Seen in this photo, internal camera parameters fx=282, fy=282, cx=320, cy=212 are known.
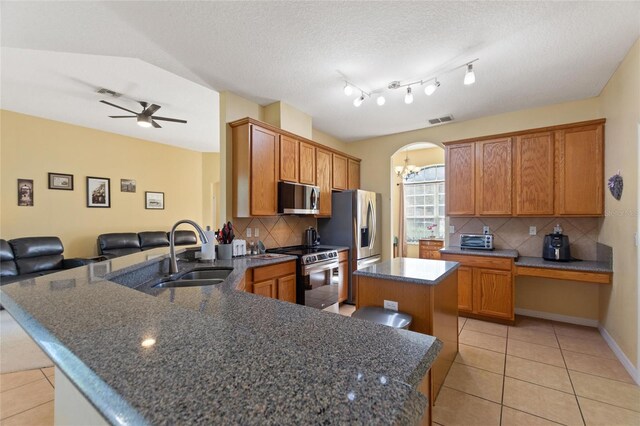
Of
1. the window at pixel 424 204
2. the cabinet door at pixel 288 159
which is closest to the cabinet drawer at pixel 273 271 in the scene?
the cabinet door at pixel 288 159

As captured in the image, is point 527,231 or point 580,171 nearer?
point 580,171

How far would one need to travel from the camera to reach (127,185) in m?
5.71

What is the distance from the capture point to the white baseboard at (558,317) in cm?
342

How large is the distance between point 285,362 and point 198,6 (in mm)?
2371

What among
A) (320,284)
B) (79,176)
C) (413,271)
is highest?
(79,176)

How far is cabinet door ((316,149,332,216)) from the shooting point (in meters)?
4.16

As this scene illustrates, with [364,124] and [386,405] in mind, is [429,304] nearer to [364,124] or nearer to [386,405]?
[386,405]

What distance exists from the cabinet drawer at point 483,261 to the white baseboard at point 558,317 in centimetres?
93

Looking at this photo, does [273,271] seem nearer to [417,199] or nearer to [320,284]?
[320,284]

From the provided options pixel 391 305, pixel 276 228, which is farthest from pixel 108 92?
pixel 391 305

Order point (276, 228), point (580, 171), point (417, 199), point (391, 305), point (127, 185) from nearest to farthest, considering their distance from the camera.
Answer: point (391, 305)
point (580, 171)
point (276, 228)
point (127, 185)
point (417, 199)

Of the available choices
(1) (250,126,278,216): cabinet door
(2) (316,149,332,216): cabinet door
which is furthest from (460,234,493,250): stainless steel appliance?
(1) (250,126,278,216): cabinet door

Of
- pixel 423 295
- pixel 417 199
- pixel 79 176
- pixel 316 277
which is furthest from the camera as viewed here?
pixel 417 199

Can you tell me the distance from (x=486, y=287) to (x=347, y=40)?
10.5 feet
